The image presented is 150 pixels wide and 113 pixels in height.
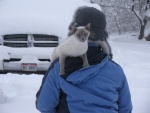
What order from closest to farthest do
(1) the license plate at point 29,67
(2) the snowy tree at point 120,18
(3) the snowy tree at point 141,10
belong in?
(1) the license plate at point 29,67 < (3) the snowy tree at point 141,10 < (2) the snowy tree at point 120,18

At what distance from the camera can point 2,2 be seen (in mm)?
7457

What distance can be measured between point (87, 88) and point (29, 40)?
4.36 m

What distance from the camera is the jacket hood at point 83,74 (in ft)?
6.61

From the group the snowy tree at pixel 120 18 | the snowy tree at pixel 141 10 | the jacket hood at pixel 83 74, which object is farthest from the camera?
the snowy tree at pixel 120 18

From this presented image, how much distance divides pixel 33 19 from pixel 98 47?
436cm

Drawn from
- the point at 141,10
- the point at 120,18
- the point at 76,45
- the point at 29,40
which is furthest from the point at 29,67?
the point at 120,18

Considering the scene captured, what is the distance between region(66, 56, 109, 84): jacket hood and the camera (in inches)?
79.4

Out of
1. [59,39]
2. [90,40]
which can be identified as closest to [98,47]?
[90,40]

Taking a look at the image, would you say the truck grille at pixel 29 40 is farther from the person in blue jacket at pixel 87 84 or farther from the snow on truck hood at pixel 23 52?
the person in blue jacket at pixel 87 84

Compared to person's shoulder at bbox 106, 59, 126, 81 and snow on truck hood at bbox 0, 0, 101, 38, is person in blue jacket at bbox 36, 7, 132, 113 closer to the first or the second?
person's shoulder at bbox 106, 59, 126, 81

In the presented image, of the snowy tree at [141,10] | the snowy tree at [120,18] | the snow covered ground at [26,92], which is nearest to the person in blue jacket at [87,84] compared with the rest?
the snow covered ground at [26,92]

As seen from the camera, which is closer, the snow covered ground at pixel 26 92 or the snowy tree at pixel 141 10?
the snow covered ground at pixel 26 92

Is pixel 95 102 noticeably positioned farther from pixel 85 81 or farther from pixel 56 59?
pixel 56 59

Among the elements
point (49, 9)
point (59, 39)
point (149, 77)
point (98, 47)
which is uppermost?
point (98, 47)
